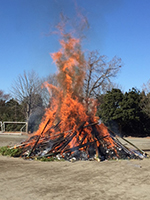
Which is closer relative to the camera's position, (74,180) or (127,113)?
(74,180)

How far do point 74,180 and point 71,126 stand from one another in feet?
15.1

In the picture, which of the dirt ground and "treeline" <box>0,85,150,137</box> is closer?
the dirt ground

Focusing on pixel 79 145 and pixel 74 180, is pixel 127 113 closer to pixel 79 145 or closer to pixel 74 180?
pixel 79 145

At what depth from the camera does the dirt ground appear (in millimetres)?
5031

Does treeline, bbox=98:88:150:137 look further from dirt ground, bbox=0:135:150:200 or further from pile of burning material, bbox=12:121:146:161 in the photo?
dirt ground, bbox=0:135:150:200

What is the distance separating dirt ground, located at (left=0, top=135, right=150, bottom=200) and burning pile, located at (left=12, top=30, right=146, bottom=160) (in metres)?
1.03

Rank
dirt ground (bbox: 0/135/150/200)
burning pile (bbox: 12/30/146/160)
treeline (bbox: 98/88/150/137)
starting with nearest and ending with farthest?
dirt ground (bbox: 0/135/150/200)
burning pile (bbox: 12/30/146/160)
treeline (bbox: 98/88/150/137)

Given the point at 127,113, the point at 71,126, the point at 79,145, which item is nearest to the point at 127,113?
the point at 127,113

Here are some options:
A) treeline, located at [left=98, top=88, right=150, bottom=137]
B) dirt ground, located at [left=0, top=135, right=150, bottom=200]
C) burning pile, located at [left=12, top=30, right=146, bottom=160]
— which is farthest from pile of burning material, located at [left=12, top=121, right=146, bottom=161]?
treeline, located at [left=98, top=88, right=150, bottom=137]

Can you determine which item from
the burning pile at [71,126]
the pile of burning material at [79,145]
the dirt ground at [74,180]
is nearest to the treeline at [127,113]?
the burning pile at [71,126]

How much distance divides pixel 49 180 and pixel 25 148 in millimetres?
4530

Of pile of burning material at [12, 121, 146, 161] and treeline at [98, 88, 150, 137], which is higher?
treeline at [98, 88, 150, 137]

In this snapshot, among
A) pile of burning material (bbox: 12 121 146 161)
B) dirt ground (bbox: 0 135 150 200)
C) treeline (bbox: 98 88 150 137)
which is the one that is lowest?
dirt ground (bbox: 0 135 150 200)

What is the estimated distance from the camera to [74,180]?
6.27 meters
